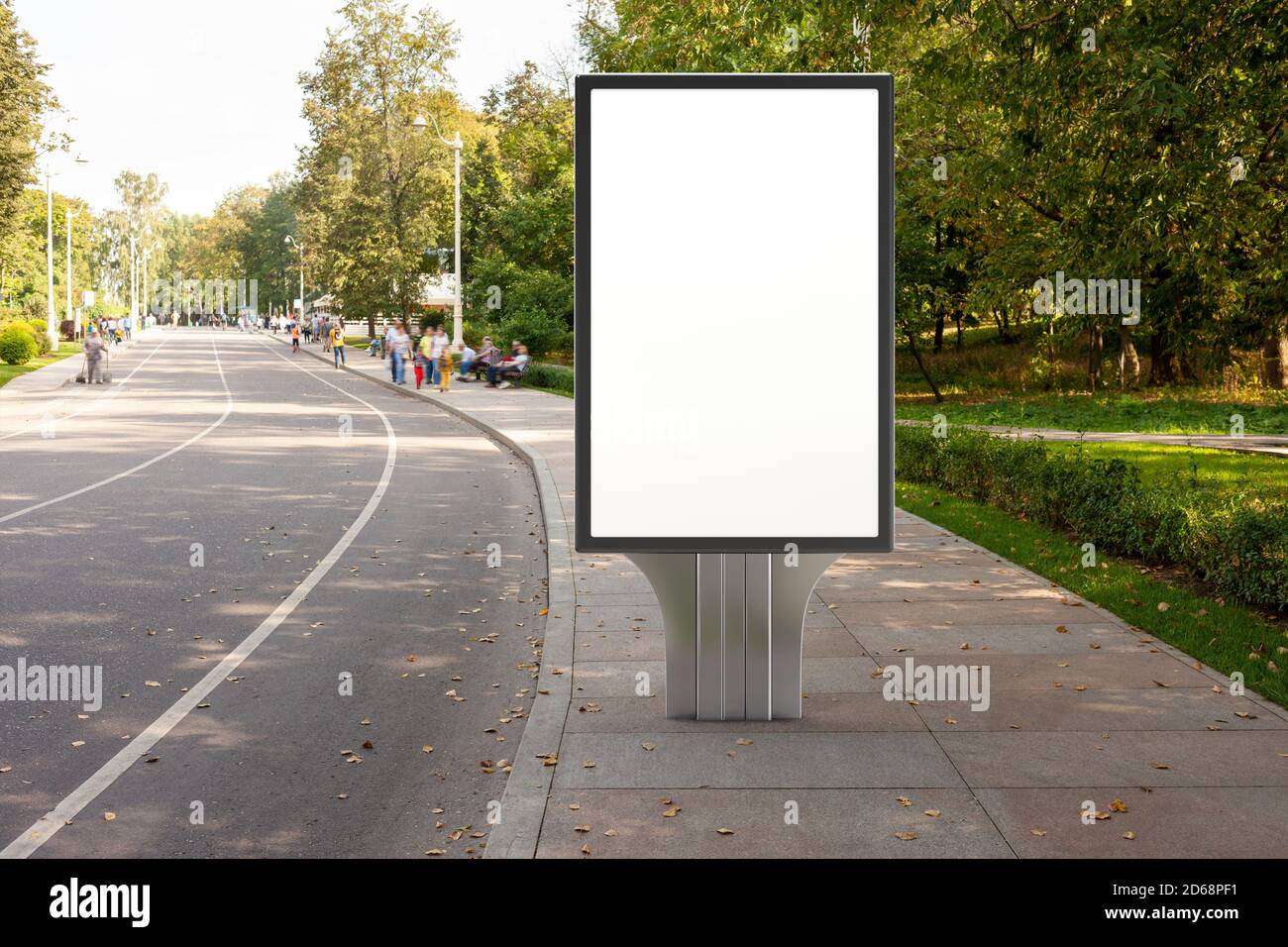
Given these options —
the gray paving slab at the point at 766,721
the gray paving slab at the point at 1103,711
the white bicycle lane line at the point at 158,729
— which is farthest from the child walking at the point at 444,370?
the gray paving slab at the point at 1103,711

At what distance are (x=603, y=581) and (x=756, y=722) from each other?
4.18 meters

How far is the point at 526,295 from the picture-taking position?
50.2 meters

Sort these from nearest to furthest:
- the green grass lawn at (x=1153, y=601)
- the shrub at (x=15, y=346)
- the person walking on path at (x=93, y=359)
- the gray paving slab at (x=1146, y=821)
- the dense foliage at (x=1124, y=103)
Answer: the gray paving slab at (x=1146, y=821) → the green grass lawn at (x=1153, y=601) → the dense foliage at (x=1124, y=103) → the person walking on path at (x=93, y=359) → the shrub at (x=15, y=346)

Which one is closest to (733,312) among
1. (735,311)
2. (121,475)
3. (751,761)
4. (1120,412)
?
(735,311)

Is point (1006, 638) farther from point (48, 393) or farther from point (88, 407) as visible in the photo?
point (48, 393)

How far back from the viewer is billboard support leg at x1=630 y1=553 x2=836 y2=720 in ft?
22.5

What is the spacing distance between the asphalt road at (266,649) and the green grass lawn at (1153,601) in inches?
163

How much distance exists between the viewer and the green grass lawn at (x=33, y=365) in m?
44.5

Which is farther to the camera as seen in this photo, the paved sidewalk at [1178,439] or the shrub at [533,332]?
the shrub at [533,332]

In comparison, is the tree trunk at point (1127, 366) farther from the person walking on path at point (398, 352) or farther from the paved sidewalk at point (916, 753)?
the paved sidewalk at point (916, 753)

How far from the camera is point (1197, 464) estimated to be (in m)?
17.4

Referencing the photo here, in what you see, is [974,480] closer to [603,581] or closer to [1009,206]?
[603,581]

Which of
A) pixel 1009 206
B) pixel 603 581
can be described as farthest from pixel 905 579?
pixel 1009 206

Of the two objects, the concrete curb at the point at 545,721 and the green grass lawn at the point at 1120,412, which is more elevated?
the green grass lawn at the point at 1120,412
